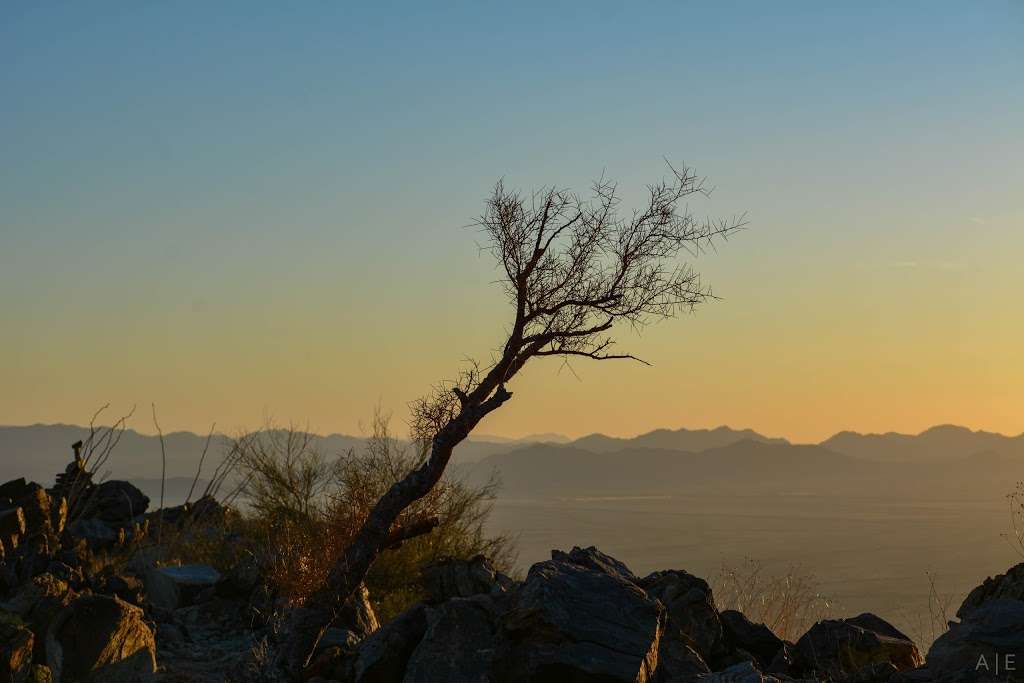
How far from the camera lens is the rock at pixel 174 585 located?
20656mm

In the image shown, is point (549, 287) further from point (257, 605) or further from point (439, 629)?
point (257, 605)

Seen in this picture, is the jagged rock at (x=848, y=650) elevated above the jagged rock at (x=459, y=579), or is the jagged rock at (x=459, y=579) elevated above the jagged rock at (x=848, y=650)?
the jagged rock at (x=459, y=579)

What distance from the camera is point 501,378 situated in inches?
587

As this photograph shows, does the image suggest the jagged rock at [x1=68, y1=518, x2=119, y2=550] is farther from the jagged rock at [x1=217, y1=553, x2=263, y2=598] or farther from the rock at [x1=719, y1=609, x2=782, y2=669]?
the rock at [x1=719, y1=609, x2=782, y2=669]

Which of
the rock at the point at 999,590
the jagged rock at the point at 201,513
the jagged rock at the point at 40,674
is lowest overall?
the jagged rock at the point at 40,674

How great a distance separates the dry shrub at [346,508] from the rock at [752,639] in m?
4.93

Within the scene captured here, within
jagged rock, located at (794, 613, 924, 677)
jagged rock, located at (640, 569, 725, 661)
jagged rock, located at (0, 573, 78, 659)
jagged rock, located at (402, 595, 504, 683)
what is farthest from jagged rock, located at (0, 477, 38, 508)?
jagged rock, located at (794, 613, 924, 677)

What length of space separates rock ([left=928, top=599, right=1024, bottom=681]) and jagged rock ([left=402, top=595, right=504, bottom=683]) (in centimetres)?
471

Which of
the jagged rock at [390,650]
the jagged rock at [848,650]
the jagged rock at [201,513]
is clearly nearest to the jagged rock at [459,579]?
the jagged rock at [390,650]

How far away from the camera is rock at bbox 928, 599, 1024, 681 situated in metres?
11.8

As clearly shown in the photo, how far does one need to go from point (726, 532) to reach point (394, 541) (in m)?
89.3

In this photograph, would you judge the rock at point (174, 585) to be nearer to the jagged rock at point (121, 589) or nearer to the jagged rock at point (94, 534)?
the jagged rock at point (121, 589)

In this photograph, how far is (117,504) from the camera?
30453 mm

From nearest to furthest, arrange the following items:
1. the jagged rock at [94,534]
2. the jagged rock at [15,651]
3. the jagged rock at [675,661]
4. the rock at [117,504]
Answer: the jagged rock at [675,661], the jagged rock at [15,651], the jagged rock at [94,534], the rock at [117,504]
